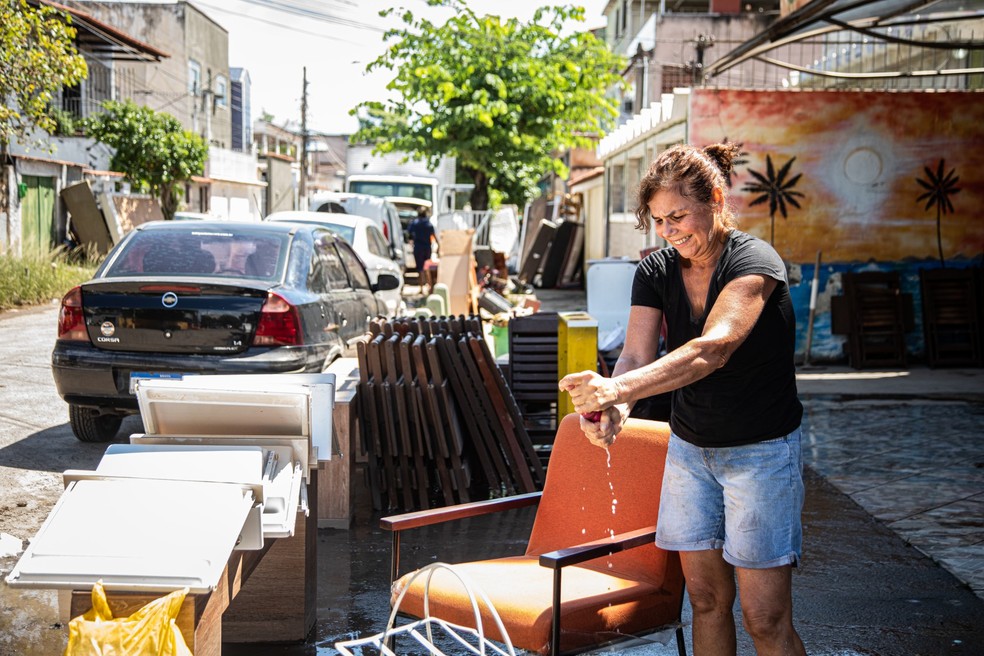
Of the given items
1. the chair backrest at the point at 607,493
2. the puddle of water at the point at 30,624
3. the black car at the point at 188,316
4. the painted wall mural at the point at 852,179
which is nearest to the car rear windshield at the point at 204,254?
the black car at the point at 188,316

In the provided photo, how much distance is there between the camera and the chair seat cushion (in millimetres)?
3324

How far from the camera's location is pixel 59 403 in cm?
909

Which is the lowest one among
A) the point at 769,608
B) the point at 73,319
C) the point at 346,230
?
the point at 769,608

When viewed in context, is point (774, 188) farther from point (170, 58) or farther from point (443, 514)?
point (170, 58)

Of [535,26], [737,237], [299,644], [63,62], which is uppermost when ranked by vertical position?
[535,26]

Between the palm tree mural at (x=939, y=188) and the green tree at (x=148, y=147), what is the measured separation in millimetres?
21794

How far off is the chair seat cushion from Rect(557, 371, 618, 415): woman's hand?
0.79 metres

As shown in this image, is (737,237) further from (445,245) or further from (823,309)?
(445,245)

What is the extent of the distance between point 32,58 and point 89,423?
688cm

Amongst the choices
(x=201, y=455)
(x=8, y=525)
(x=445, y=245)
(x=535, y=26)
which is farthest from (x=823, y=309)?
(x=535, y=26)

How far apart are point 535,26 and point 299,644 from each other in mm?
24952

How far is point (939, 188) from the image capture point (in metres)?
12.0

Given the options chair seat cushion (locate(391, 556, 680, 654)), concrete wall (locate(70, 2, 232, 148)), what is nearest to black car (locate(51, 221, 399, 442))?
chair seat cushion (locate(391, 556, 680, 654))

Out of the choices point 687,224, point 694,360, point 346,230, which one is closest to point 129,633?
point 694,360
